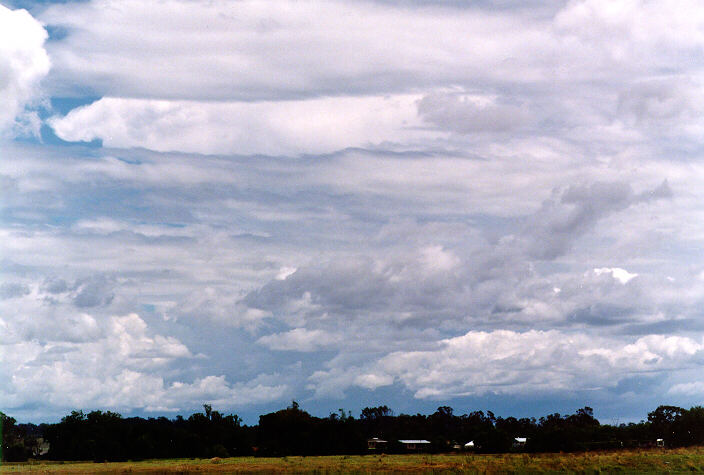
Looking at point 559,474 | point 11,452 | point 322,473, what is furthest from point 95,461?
point 559,474

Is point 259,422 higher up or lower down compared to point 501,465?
higher up

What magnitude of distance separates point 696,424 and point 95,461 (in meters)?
126

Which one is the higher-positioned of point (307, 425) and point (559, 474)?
point (307, 425)

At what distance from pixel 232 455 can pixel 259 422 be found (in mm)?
12816

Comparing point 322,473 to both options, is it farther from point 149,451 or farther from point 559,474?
point 149,451

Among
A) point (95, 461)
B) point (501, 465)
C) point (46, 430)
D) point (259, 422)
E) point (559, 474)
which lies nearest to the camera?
point (559, 474)

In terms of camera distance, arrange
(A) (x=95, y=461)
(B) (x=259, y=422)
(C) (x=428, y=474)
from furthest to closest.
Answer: (B) (x=259, y=422), (A) (x=95, y=461), (C) (x=428, y=474)

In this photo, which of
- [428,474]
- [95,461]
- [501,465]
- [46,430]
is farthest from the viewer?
[46,430]

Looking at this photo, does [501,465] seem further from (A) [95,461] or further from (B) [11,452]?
(B) [11,452]

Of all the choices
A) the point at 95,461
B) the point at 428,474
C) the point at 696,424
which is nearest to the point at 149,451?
the point at 95,461

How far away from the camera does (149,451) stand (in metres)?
171

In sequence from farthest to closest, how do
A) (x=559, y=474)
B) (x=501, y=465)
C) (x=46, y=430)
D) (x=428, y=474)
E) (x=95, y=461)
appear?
1. (x=46, y=430)
2. (x=95, y=461)
3. (x=501, y=465)
4. (x=428, y=474)
5. (x=559, y=474)

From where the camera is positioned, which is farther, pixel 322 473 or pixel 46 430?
pixel 46 430

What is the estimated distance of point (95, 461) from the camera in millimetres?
167875
